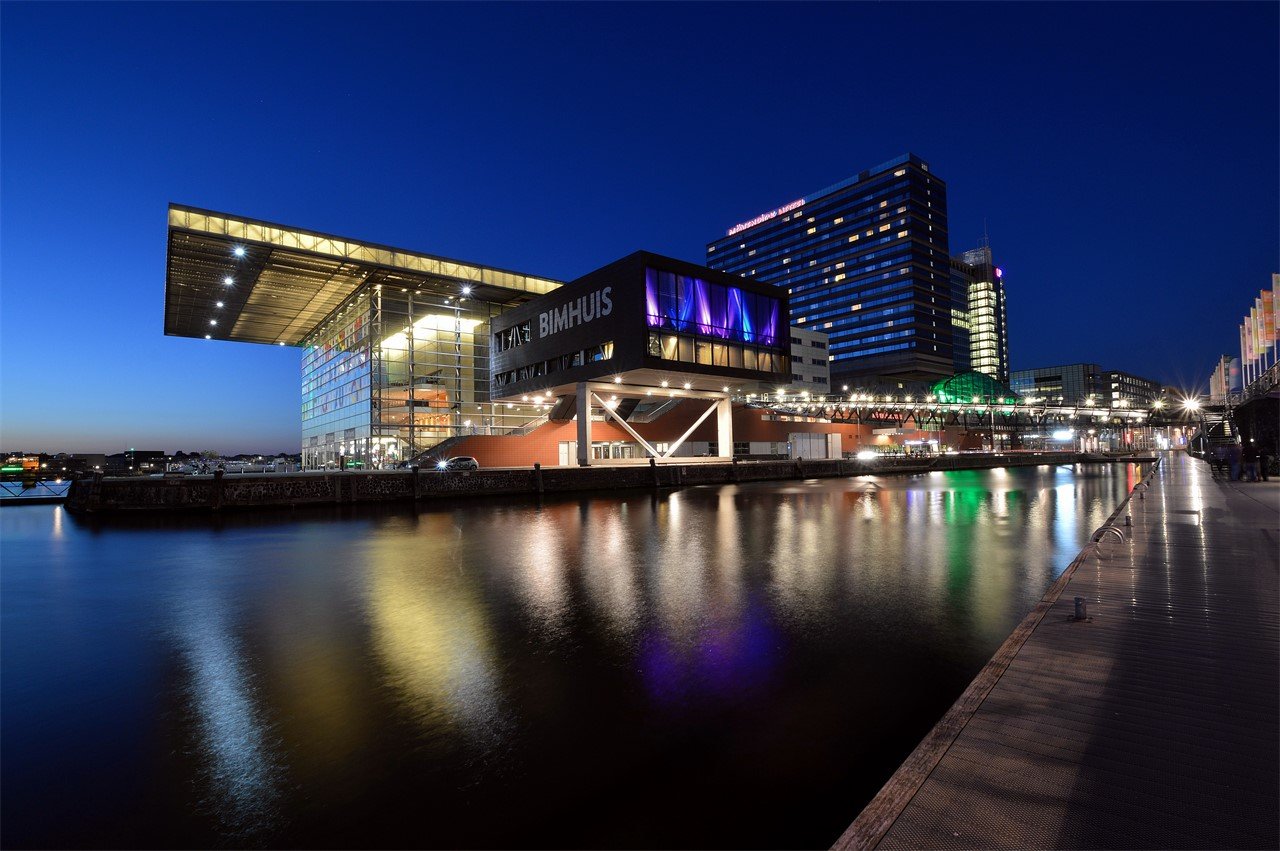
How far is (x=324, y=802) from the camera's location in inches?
187

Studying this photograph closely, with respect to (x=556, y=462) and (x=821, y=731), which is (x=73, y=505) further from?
(x=821, y=731)

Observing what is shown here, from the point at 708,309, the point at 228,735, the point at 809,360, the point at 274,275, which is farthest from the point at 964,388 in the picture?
the point at 228,735

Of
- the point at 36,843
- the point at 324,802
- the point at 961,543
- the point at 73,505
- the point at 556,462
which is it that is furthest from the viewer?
the point at 556,462

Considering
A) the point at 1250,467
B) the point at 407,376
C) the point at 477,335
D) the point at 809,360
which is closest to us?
the point at 1250,467

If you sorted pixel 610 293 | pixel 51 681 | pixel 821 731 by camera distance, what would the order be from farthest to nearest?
1. pixel 610 293
2. pixel 51 681
3. pixel 821 731

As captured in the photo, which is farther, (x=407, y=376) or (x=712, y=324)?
(x=407, y=376)

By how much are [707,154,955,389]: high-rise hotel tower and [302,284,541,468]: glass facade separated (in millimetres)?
105458

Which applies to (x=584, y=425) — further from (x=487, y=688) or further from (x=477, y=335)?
(x=487, y=688)

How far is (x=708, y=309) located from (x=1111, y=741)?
40.9 metres

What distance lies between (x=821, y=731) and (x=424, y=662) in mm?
5011

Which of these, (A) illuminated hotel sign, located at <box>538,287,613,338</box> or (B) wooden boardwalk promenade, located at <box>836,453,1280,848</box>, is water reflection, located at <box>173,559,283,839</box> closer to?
(B) wooden boardwalk promenade, located at <box>836,453,1280,848</box>

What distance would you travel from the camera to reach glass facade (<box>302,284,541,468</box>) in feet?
183

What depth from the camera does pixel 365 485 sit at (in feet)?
107

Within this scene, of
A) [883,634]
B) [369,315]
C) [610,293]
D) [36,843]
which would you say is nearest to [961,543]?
[883,634]
